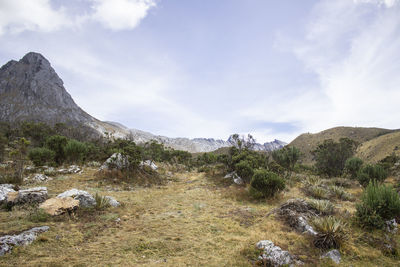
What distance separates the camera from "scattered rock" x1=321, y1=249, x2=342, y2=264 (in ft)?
15.9

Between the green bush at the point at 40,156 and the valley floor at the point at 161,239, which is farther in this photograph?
the green bush at the point at 40,156

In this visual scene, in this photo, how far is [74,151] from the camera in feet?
64.0

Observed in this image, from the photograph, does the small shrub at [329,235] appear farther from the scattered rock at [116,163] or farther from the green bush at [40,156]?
the green bush at [40,156]

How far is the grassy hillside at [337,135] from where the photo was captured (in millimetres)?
87062

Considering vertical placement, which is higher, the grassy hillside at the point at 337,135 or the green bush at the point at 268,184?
the grassy hillside at the point at 337,135

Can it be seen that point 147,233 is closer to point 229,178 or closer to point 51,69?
point 229,178

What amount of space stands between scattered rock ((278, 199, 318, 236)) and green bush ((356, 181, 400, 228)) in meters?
1.58

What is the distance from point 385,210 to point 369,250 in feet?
7.43

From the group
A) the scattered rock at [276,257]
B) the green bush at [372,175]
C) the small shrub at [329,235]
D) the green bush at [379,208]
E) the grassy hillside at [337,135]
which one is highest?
the grassy hillside at [337,135]

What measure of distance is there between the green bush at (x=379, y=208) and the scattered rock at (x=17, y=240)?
34.8 feet

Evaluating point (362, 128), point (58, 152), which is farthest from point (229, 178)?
point (362, 128)

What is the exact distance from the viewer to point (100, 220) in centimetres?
752

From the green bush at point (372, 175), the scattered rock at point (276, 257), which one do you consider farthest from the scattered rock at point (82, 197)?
the green bush at point (372, 175)

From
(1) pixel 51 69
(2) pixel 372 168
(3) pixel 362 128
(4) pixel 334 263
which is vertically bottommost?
(4) pixel 334 263
